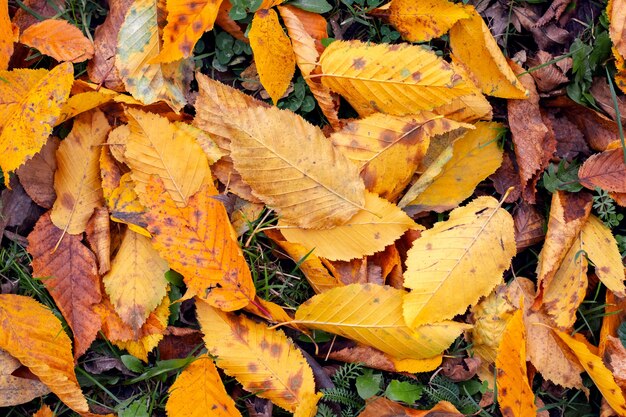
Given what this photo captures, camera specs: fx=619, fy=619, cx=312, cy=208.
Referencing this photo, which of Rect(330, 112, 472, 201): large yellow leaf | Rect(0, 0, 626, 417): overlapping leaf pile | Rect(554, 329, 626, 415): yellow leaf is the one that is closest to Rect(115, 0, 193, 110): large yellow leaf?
Rect(0, 0, 626, 417): overlapping leaf pile

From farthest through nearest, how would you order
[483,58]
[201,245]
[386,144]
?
[483,58]
[386,144]
[201,245]

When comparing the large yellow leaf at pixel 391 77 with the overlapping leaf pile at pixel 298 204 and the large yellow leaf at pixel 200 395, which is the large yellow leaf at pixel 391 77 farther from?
the large yellow leaf at pixel 200 395

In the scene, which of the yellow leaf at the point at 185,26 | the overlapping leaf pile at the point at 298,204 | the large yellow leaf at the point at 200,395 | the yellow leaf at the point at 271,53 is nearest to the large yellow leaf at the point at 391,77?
the overlapping leaf pile at the point at 298,204

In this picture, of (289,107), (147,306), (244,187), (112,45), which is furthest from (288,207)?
(112,45)

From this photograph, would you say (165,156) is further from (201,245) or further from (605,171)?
(605,171)

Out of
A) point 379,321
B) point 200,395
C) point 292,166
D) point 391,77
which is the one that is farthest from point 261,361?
point 391,77

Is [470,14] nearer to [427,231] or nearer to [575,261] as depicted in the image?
[427,231]

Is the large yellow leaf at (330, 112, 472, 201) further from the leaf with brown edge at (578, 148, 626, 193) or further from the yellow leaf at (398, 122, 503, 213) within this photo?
the leaf with brown edge at (578, 148, 626, 193)
